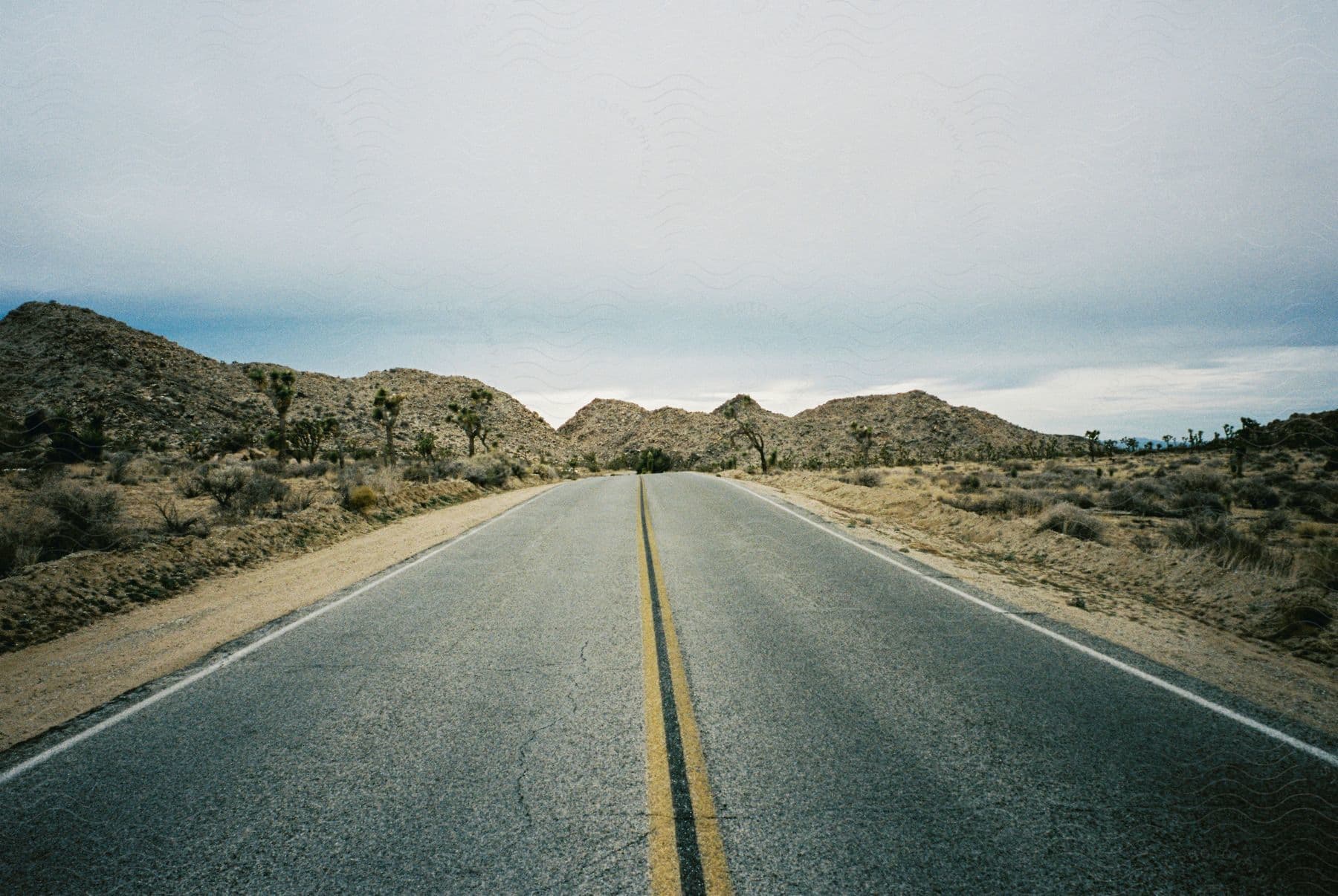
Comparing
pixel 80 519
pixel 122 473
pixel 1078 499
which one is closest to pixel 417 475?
pixel 122 473

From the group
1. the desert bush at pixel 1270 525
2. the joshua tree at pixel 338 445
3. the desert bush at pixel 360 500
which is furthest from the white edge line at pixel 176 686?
the joshua tree at pixel 338 445

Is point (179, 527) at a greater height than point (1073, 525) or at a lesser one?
greater

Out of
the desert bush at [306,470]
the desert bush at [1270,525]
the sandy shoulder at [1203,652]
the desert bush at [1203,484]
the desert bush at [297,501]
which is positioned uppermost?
the desert bush at [306,470]

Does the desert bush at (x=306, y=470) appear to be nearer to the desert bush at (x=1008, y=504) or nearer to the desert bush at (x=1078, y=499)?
the desert bush at (x=1008, y=504)

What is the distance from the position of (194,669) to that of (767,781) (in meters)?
5.38

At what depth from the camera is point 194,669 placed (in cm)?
530

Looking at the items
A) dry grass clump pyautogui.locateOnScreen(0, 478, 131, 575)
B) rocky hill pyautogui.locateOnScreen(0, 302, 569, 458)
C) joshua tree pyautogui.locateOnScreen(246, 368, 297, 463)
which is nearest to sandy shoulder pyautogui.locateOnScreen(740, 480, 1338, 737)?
dry grass clump pyautogui.locateOnScreen(0, 478, 131, 575)

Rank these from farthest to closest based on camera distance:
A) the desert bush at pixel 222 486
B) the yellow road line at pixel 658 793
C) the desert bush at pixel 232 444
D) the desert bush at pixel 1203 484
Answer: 1. the desert bush at pixel 232 444
2. the desert bush at pixel 1203 484
3. the desert bush at pixel 222 486
4. the yellow road line at pixel 658 793

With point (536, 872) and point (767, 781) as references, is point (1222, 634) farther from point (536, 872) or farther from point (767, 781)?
point (536, 872)

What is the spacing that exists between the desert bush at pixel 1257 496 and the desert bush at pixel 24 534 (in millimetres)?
28500

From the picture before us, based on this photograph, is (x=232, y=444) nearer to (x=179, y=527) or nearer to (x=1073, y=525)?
(x=179, y=527)

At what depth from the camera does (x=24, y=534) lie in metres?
9.19

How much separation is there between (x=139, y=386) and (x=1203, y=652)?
207 feet

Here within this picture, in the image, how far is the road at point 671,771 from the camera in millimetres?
2699
